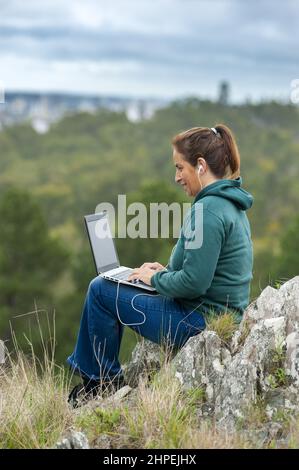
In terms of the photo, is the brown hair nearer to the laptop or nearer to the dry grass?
the laptop

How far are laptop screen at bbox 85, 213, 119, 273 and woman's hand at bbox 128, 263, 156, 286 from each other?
0.36m

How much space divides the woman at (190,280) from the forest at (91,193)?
34 centimetres

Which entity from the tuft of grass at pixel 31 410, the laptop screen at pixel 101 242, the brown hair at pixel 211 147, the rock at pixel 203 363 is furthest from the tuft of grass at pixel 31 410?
the brown hair at pixel 211 147

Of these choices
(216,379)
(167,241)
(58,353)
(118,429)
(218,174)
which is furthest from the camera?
(167,241)

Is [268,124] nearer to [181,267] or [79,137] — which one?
[79,137]

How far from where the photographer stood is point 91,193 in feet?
146

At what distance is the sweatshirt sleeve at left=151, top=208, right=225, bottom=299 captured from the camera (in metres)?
3.87

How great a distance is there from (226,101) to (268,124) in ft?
17.2

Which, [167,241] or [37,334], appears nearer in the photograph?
[37,334]

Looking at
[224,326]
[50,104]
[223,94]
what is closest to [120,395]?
[224,326]

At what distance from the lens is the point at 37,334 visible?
18562 millimetres

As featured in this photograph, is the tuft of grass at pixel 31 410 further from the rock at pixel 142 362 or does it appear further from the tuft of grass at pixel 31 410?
the rock at pixel 142 362

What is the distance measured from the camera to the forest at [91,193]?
20.9 meters
